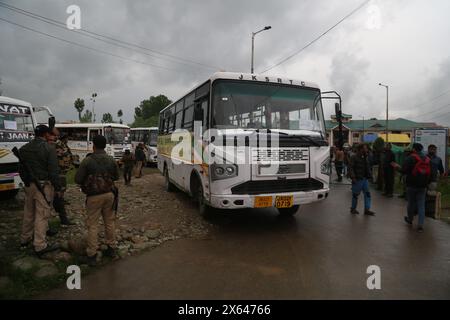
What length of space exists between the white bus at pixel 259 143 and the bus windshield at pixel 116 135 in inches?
586

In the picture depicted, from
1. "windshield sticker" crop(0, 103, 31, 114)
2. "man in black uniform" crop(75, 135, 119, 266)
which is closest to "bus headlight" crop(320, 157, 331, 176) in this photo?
"man in black uniform" crop(75, 135, 119, 266)

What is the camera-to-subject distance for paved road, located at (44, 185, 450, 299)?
137 inches

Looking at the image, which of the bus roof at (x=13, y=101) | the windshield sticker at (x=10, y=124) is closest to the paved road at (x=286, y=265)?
the windshield sticker at (x=10, y=124)

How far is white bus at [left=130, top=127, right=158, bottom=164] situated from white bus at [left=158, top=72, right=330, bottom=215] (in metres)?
15.2

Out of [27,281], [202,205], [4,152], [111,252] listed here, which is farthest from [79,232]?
[4,152]

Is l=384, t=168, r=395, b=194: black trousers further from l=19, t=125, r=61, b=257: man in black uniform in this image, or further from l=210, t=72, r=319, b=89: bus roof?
l=19, t=125, r=61, b=257: man in black uniform

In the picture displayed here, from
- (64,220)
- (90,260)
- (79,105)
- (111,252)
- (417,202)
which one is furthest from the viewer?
(79,105)

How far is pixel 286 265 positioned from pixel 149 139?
797 inches

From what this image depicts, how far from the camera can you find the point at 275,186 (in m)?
5.43

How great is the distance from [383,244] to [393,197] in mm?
5780

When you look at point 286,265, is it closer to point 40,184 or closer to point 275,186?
point 275,186

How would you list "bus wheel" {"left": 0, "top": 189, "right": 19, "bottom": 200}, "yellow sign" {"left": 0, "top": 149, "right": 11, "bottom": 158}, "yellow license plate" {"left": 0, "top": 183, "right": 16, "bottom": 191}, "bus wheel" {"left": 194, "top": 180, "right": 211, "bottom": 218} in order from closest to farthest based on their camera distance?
1. "bus wheel" {"left": 194, "top": 180, "right": 211, "bottom": 218}
2. "yellow license plate" {"left": 0, "top": 183, "right": 16, "bottom": 191}
3. "yellow sign" {"left": 0, "top": 149, "right": 11, "bottom": 158}
4. "bus wheel" {"left": 0, "top": 189, "right": 19, "bottom": 200}
